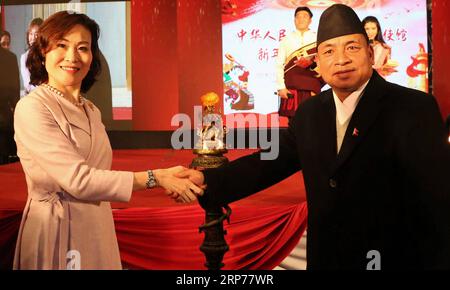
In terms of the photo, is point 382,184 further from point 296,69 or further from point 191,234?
point 296,69

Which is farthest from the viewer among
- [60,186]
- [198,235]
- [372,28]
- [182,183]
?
[372,28]

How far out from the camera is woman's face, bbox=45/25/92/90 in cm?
170

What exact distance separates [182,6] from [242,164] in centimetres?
510

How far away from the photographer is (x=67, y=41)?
1.71 metres

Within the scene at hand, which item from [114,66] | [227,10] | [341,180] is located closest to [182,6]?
[227,10]

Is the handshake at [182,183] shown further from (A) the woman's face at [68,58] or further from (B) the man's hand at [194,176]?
(A) the woman's face at [68,58]

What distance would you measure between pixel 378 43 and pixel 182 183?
486cm

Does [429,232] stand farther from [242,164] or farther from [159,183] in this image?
[159,183]

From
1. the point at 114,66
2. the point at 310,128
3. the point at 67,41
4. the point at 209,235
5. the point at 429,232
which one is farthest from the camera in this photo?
the point at 114,66

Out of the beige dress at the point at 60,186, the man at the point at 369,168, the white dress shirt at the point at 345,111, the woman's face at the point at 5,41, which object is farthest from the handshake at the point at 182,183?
the woman's face at the point at 5,41

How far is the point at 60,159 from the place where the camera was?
1605 mm

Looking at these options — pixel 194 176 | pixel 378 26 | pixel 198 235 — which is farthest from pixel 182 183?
pixel 378 26

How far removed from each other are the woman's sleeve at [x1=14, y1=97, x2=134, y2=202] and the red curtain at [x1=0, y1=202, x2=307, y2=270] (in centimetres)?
106

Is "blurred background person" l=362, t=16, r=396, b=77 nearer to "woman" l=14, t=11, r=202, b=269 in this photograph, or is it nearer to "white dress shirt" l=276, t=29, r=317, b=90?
"white dress shirt" l=276, t=29, r=317, b=90
